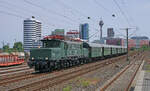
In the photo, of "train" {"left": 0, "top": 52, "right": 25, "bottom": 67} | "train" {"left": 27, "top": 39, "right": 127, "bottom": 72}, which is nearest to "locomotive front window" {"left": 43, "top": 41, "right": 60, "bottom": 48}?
"train" {"left": 27, "top": 39, "right": 127, "bottom": 72}

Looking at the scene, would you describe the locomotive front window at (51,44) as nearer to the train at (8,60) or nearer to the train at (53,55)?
the train at (53,55)

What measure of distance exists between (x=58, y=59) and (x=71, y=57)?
389 cm

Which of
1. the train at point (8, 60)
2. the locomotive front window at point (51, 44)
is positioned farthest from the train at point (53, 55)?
the train at point (8, 60)

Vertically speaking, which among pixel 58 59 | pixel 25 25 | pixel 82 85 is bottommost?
pixel 82 85

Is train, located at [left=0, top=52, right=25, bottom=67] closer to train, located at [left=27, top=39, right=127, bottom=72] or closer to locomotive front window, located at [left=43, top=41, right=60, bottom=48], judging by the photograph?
train, located at [left=27, top=39, right=127, bottom=72]

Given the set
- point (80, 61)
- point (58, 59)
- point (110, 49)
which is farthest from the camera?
point (110, 49)

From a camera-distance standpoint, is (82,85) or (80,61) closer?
(82,85)

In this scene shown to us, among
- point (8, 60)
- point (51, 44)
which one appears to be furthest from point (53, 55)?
point (8, 60)

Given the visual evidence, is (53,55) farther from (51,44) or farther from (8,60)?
(8,60)

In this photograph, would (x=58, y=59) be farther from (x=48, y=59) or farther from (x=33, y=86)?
(x=33, y=86)

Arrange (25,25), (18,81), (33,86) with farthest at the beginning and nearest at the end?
(25,25), (18,81), (33,86)

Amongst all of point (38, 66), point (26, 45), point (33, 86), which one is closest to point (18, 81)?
point (33, 86)

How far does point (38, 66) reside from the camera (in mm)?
20031

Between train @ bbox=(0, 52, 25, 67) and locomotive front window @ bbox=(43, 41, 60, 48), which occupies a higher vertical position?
locomotive front window @ bbox=(43, 41, 60, 48)
